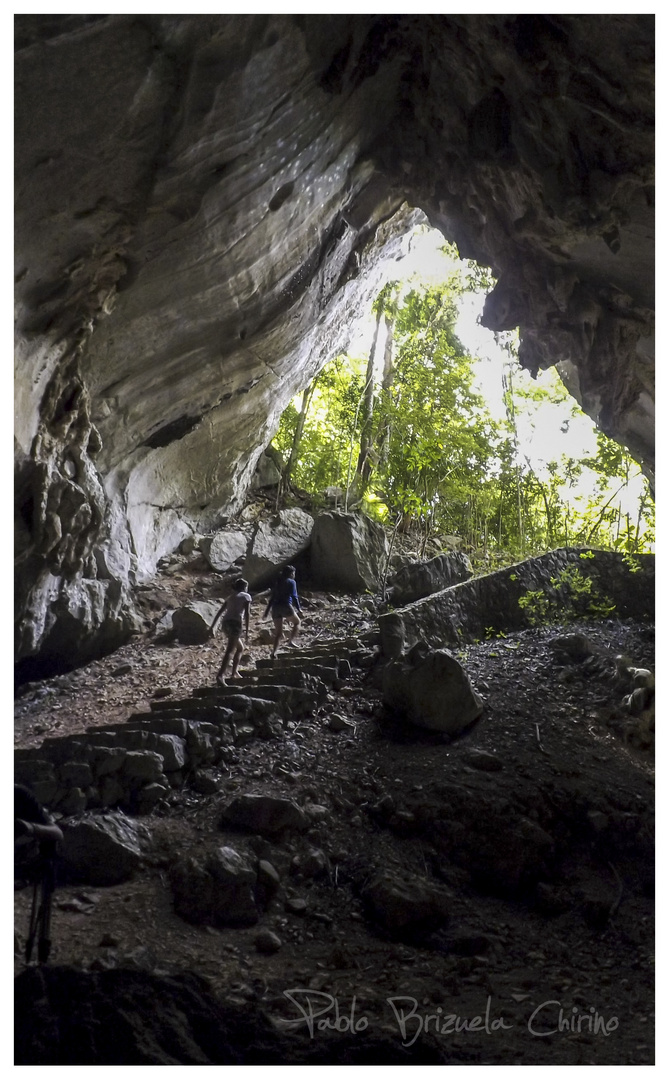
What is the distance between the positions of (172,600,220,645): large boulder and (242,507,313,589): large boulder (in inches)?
15.6

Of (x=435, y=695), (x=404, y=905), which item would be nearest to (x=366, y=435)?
(x=435, y=695)

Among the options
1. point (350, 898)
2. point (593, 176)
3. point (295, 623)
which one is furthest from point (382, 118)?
point (350, 898)

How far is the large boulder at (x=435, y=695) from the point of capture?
4609 mm

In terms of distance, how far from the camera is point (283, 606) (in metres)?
5.04

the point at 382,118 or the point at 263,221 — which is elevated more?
the point at 382,118

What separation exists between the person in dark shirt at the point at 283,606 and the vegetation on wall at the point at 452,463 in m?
1.54

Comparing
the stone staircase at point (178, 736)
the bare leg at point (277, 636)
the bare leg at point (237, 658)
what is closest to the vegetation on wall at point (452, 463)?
the stone staircase at point (178, 736)

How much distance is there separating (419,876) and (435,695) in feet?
4.00

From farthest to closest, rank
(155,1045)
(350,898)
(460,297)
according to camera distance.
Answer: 1. (460,297)
2. (350,898)
3. (155,1045)

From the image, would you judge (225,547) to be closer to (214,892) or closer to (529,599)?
(529,599)
